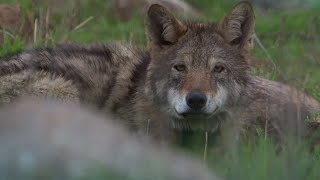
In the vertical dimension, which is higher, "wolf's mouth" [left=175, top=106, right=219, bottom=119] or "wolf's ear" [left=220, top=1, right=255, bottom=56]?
"wolf's ear" [left=220, top=1, right=255, bottom=56]

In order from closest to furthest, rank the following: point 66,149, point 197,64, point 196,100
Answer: point 66,149 < point 196,100 < point 197,64

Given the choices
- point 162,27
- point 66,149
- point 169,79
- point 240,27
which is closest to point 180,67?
point 169,79

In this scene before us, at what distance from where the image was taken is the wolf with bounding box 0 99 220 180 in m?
3.39

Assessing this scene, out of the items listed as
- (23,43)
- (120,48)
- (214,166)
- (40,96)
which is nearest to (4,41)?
(23,43)

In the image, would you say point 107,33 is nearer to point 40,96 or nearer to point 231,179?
point 40,96

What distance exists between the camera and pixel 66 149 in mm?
3393

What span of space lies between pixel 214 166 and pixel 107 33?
31.1 feet

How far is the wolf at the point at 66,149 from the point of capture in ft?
11.1

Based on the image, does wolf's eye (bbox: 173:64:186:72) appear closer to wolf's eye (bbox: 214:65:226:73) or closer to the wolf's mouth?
wolf's eye (bbox: 214:65:226:73)

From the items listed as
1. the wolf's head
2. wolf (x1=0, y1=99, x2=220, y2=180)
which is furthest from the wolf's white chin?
wolf (x1=0, y1=99, x2=220, y2=180)

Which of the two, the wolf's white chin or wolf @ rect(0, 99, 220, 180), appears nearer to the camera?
wolf @ rect(0, 99, 220, 180)

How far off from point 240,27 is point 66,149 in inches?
203

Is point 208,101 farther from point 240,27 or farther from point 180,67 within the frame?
point 240,27

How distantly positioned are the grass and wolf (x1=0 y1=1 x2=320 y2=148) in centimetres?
41
